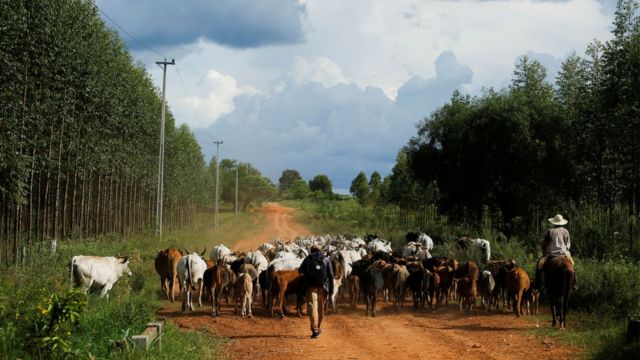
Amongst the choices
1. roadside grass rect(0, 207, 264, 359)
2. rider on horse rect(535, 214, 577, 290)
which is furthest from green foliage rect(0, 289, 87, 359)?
rider on horse rect(535, 214, 577, 290)

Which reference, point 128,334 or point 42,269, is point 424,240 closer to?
point 42,269

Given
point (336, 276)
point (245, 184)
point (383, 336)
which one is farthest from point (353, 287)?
point (245, 184)

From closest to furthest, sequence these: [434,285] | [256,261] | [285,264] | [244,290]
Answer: [244,290], [434,285], [285,264], [256,261]

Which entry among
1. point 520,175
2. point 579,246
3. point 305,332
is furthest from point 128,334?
point 520,175

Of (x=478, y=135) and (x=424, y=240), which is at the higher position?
(x=478, y=135)

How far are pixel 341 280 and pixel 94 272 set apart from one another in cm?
691

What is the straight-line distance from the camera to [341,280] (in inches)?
725

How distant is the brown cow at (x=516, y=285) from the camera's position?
614 inches

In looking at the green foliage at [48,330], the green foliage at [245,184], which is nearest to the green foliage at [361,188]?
the green foliage at [245,184]

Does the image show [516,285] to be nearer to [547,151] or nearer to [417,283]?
[417,283]

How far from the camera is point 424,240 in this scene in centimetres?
2816

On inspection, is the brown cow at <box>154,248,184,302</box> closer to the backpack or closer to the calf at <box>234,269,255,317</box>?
the calf at <box>234,269,255,317</box>

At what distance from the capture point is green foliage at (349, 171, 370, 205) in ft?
271

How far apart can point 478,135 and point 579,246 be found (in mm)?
9173
